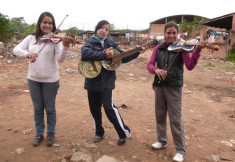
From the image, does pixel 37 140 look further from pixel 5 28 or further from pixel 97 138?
pixel 5 28

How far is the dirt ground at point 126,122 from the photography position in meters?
2.84

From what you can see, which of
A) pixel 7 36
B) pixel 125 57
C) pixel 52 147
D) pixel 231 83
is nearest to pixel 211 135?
pixel 125 57

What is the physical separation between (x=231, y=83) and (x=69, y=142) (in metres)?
7.16

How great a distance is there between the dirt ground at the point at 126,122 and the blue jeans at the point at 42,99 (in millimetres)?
305

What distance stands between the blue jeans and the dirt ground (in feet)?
1.00

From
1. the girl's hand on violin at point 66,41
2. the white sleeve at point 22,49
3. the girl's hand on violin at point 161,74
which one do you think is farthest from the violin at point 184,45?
the white sleeve at point 22,49

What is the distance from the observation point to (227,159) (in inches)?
111

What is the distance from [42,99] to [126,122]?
67.3 inches

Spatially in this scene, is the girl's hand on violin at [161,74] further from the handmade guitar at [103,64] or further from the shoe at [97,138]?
the shoe at [97,138]

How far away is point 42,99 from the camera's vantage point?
2941 mm

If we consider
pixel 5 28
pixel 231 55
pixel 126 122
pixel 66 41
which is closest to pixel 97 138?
pixel 126 122

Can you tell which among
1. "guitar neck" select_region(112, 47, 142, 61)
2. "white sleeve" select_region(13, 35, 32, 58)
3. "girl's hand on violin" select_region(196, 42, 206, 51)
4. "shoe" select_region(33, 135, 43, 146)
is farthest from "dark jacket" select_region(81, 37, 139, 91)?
"shoe" select_region(33, 135, 43, 146)

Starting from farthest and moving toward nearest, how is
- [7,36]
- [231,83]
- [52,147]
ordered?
[7,36], [231,83], [52,147]

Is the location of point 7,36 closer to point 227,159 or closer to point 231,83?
point 231,83
